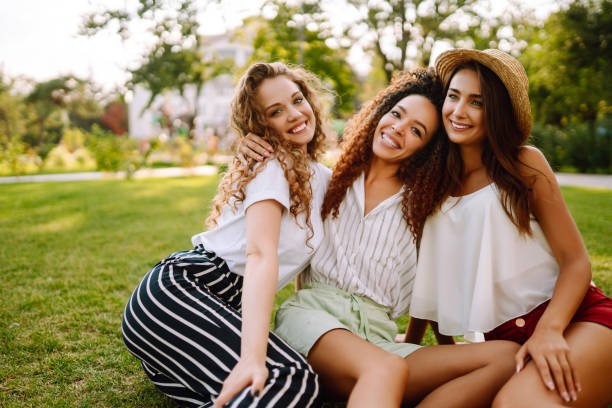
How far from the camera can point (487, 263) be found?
253cm

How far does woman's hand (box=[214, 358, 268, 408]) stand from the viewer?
1.96 meters

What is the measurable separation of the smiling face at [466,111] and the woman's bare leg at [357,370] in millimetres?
1215

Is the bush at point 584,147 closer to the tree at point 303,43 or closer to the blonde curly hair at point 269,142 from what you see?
the tree at point 303,43

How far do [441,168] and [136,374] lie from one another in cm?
217

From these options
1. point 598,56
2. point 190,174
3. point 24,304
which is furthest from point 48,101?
point 24,304

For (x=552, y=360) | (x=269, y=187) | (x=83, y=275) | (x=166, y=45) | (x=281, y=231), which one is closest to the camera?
(x=552, y=360)

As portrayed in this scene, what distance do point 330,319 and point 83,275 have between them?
3.36 meters

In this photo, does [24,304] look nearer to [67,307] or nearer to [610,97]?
[67,307]

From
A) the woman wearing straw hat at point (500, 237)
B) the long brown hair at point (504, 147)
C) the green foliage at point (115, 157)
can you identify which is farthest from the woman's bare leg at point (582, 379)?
the green foliage at point (115, 157)

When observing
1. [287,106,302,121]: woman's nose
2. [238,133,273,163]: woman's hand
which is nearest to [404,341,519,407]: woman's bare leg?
[238,133,273,163]: woman's hand

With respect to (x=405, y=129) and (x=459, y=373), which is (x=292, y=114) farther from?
(x=459, y=373)

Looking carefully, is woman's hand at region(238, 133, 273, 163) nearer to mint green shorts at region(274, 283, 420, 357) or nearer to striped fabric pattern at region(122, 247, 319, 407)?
striped fabric pattern at region(122, 247, 319, 407)

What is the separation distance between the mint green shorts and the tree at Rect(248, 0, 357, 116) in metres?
10.9

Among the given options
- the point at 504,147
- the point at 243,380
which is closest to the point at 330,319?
the point at 243,380
